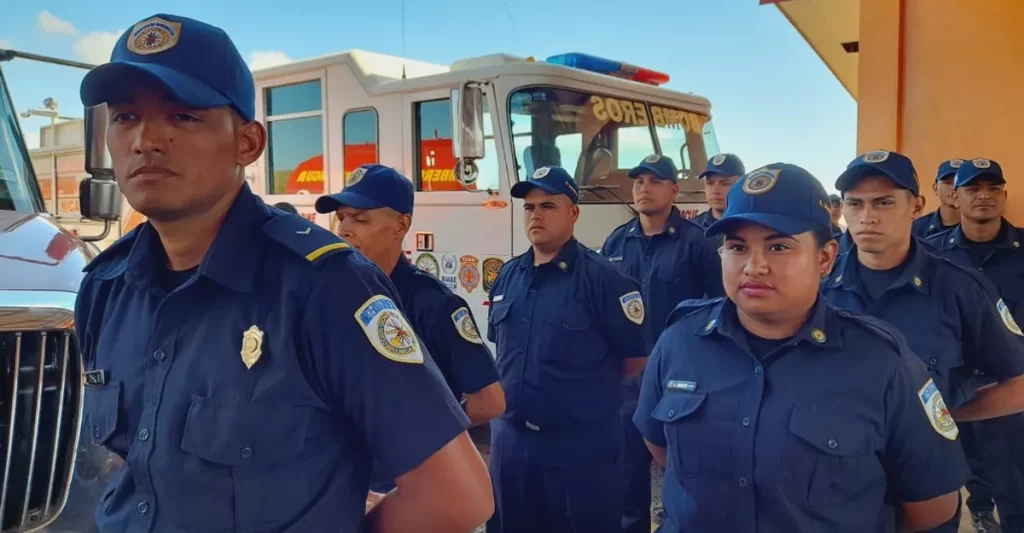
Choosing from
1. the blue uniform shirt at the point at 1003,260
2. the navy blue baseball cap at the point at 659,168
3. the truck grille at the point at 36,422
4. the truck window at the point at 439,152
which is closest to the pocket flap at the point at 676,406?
the truck grille at the point at 36,422

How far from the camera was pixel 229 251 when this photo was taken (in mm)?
1166

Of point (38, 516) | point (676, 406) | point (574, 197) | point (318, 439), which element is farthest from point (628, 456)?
point (318, 439)

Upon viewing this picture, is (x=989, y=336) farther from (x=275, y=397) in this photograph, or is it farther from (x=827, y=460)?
(x=275, y=397)

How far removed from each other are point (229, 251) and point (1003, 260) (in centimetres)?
375

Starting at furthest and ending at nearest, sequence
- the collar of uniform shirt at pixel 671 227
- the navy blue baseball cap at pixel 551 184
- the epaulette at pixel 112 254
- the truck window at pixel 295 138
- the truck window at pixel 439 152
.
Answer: the truck window at pixel 295 138 → the truck window at pixel 439 152 → the collar of uniform shirt at pixel 671 227 → the navy blue baseball cap at pixel 551 184 → the epaulette at pixel 112 254

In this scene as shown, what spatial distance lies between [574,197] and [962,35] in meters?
2.72

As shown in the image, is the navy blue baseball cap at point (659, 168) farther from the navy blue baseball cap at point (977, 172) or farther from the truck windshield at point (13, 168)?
the truck windshield at point (13, 168)

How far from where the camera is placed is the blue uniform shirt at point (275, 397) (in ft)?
3.52

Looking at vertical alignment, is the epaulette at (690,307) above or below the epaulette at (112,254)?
below

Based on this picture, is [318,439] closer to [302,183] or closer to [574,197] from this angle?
[574,197]

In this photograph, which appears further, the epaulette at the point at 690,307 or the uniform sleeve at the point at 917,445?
the epaulette at the point at 690,307

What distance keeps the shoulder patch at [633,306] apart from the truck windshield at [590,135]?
1674mm

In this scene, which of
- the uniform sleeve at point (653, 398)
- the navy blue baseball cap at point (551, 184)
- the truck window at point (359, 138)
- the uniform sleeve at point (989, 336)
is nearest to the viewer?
the uniform sleeve at point (653, 398)

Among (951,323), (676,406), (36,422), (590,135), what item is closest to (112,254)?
(36,422)
